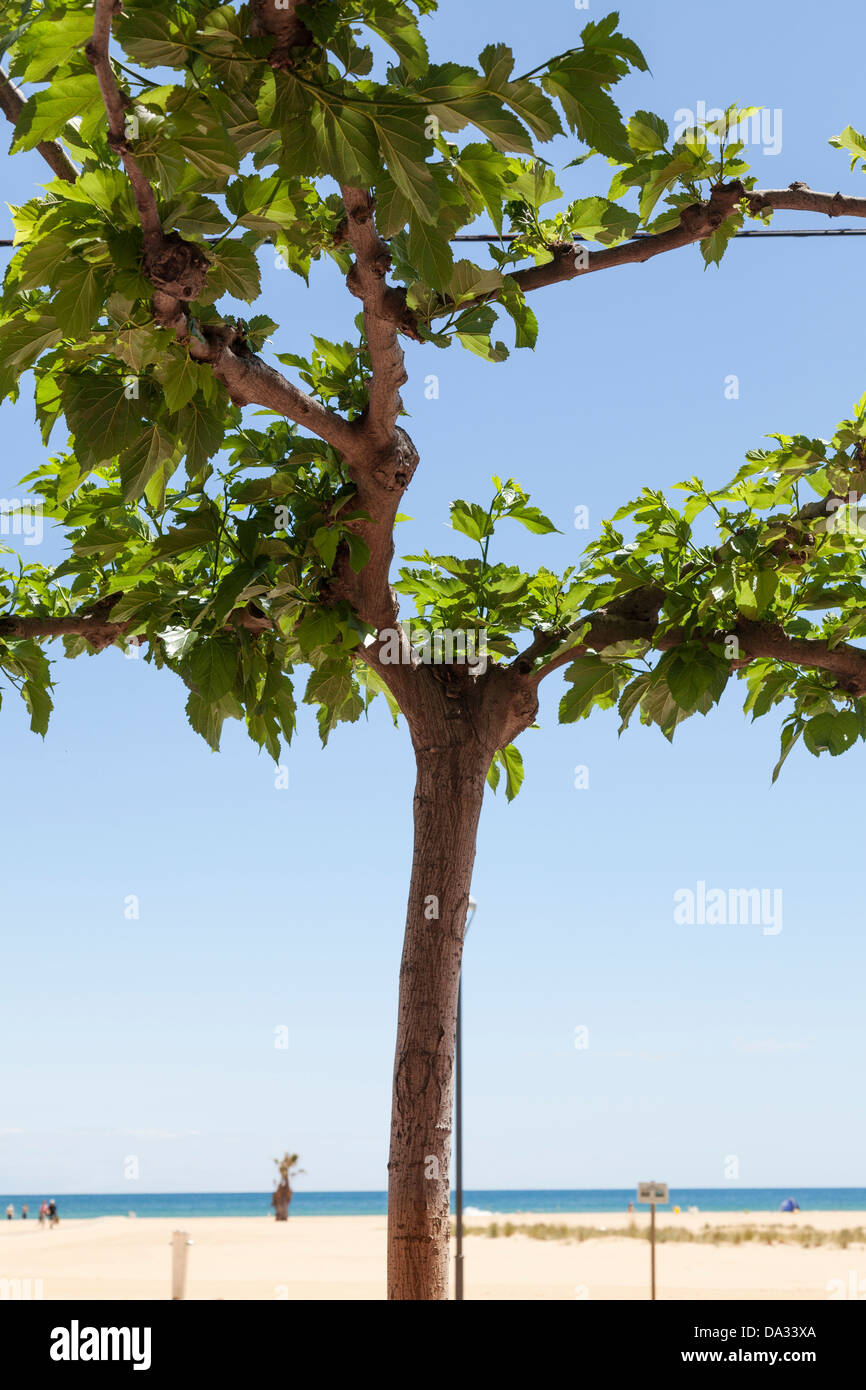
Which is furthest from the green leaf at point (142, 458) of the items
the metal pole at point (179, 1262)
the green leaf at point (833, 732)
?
the metal pole at point (179, 1262)

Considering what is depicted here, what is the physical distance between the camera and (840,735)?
3932 millimetres

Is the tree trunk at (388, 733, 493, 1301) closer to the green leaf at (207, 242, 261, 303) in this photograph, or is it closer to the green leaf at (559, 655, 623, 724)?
the green leaf at (559, 655, 623, 724)

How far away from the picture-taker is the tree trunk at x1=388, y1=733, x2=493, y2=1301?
129 inches

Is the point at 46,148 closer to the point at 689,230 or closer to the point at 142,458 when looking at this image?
the point at 142,458

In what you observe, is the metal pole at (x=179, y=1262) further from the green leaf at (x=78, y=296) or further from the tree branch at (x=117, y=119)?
the tree branch at (x=117, y=119)

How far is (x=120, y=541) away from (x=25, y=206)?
3.93 feet

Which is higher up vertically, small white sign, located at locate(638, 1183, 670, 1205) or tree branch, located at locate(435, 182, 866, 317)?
tree branch, located at locate(435, 182, 866, 317)

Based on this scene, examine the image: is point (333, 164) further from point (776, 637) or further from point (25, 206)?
point (776, 637)

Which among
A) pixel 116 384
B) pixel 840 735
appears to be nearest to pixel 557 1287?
pixel 840 735

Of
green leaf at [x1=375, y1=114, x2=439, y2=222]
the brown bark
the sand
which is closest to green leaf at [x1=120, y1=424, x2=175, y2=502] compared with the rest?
green leaf at [x1=375, y1=114, x2=439, y2=222]

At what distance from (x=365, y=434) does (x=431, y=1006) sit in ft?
5.51

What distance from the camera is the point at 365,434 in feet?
11.0

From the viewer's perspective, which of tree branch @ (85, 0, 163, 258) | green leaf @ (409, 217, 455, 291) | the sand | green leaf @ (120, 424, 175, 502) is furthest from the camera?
Answer: the sand

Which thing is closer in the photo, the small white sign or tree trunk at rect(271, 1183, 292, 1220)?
the small white sign
